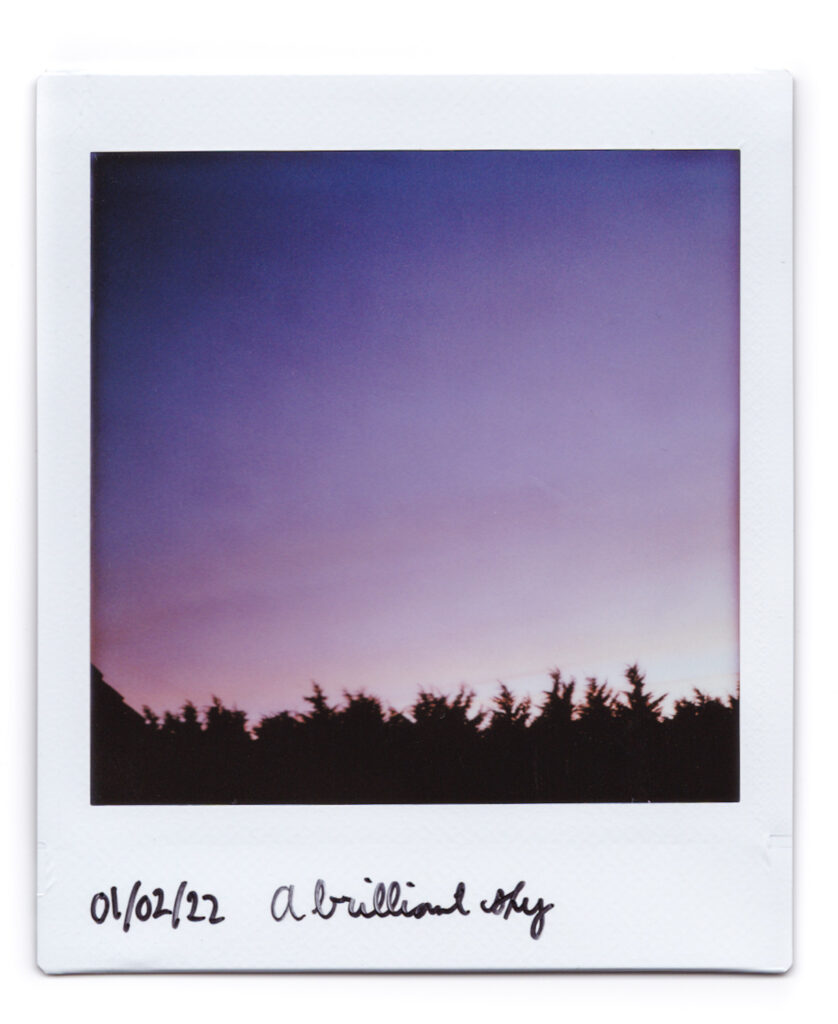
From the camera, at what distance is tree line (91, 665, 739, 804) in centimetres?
47

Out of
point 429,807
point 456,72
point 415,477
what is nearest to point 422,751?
point 429,807

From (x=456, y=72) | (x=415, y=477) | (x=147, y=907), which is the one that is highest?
(x=456, y=72)

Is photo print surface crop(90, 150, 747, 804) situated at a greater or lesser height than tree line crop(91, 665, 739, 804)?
greater

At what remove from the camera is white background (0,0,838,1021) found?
0.47 metres

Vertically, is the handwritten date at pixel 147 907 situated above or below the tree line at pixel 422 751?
below

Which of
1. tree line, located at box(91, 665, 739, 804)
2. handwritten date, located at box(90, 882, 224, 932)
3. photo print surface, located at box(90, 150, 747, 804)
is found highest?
photo print surface, located at box(90, 150, 747, 804)

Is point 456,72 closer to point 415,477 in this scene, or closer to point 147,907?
point 415,477

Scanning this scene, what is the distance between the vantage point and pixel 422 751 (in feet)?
1.55

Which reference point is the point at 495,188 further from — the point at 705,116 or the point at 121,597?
the point at 121,597

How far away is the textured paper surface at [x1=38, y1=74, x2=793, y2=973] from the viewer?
0.47 metres

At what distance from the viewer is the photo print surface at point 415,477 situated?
0.47 metres

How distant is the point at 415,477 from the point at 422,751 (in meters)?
0.14

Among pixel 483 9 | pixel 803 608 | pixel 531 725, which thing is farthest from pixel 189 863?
pixel 483 9

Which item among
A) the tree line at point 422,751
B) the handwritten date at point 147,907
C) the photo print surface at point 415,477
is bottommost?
the handwritten date at point 147,907
